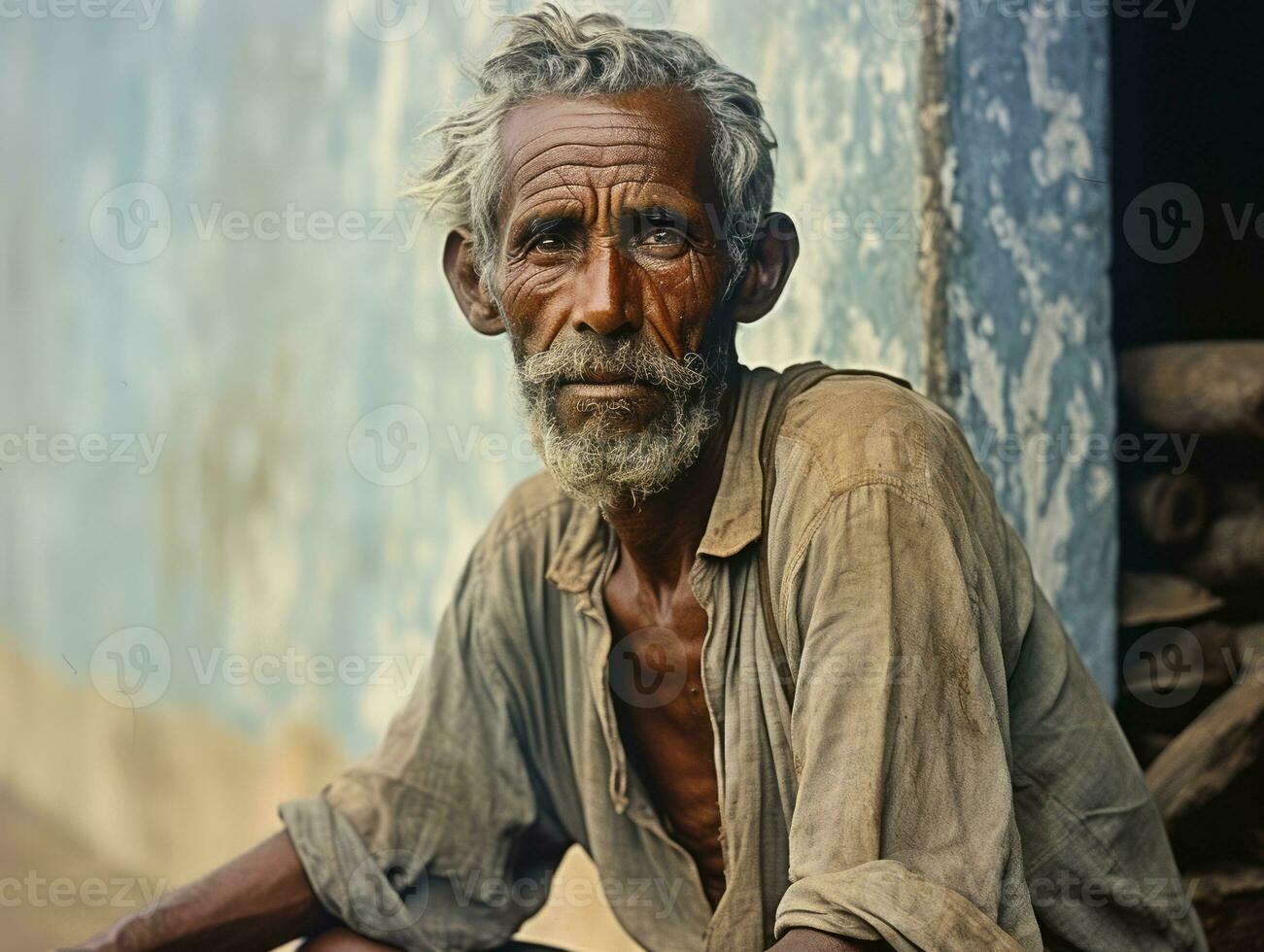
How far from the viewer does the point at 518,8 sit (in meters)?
4.02

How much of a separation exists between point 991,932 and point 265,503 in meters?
3.19

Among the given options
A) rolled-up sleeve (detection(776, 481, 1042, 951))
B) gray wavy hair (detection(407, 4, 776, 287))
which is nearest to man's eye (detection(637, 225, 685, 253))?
gray wavy hair (detection(407, 4, 776, 287))

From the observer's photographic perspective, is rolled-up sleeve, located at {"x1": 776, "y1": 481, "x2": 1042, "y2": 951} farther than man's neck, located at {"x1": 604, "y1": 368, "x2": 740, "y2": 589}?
No

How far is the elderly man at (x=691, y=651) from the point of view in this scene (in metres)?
2.00

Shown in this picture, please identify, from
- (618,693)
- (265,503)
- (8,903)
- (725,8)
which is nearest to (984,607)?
(618,693)

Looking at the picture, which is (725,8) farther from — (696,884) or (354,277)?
(696,884)
